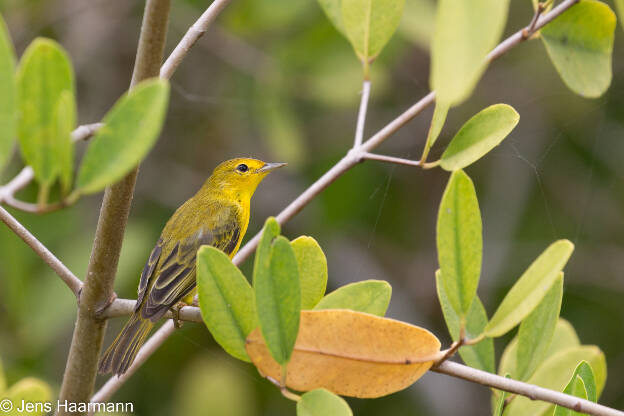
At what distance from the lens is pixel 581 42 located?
196cm

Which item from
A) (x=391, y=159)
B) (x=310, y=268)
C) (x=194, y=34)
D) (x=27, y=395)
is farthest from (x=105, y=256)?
(x=391, y=159)

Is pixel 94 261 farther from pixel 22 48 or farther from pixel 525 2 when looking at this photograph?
pixel 525 2

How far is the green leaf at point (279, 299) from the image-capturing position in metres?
1.26

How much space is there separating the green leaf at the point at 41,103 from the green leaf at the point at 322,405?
60 cm

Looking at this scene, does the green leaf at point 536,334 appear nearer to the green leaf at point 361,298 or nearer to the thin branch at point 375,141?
the green leaf at point 361,298

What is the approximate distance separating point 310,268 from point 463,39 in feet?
2.01

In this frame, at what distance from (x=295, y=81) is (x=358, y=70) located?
1.11 ft

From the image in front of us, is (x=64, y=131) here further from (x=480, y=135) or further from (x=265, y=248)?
(x=480, y=135)

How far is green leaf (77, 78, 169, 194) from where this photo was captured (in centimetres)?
108

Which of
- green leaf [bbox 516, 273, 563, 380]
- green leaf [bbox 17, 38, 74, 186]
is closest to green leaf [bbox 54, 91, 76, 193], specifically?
green leaf [bbox 17, 38, 74, 186]

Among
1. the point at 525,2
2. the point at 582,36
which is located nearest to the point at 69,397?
the point at 582,36

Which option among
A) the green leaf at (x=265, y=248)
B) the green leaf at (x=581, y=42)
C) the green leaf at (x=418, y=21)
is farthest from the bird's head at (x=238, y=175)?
the green leaf at (x=265, y=248)

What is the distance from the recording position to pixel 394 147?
4.67 metres

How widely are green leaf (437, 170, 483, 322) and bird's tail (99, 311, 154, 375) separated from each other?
1.20 m
